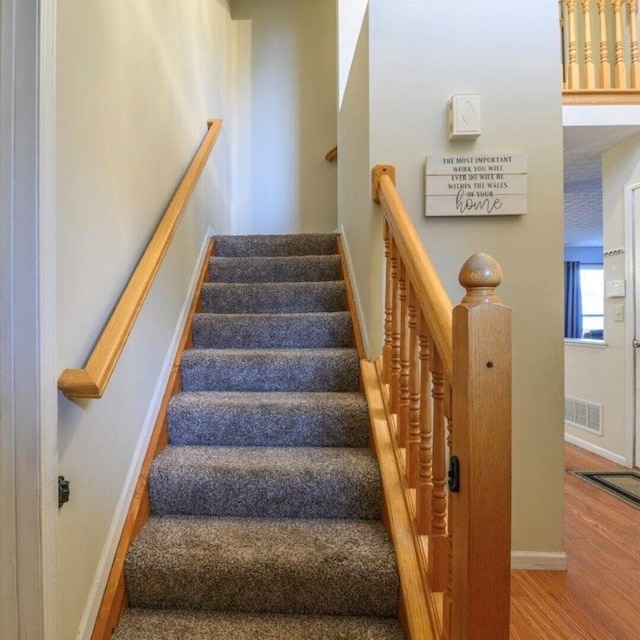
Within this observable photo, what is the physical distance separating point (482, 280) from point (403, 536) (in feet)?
2.83

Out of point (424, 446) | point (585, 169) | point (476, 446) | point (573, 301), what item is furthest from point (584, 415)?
point (573, 301)

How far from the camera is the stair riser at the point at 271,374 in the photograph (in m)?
1.90

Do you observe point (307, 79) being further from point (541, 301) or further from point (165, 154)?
point (541, 301)

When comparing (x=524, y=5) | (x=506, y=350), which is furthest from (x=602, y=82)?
(x=506, y=350)

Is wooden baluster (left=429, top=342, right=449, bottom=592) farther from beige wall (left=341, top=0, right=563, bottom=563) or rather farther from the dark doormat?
the dark doormat

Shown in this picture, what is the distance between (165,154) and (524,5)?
1675mm

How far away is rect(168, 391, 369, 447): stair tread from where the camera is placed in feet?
5.47

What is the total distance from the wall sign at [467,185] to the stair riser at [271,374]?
0.82 meters

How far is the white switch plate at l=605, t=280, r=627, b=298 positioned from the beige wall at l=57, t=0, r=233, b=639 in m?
3.19

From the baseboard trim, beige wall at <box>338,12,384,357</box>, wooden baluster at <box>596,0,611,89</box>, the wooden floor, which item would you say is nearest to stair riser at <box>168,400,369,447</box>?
beige wall at <box>338,12,384,357</box>

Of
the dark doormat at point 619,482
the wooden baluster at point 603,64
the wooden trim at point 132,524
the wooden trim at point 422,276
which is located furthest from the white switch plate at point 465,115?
the dark doormat at point 619,482

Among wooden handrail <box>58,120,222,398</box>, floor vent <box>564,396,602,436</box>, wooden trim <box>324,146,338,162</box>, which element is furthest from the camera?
wooden trim <box>324,146,338,162</box>

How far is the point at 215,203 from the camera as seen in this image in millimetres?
2916

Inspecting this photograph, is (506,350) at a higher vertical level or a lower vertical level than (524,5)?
lower
